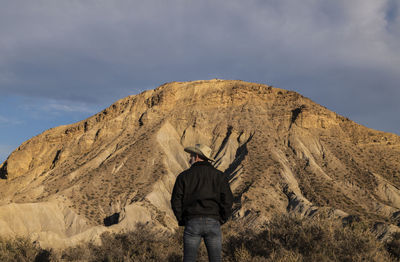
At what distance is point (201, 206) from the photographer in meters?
5.82

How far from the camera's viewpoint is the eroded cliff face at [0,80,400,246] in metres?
36.8

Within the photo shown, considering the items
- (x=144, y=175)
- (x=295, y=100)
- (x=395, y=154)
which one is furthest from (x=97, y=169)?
(x=395, y=154)

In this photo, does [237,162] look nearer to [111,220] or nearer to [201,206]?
[111,220]

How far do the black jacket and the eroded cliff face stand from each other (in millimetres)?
21626

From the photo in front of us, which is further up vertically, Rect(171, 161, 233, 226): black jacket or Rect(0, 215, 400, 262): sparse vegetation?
Rect(171, 161, 233, 226): black jacket

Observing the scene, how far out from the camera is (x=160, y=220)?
36.0 metres

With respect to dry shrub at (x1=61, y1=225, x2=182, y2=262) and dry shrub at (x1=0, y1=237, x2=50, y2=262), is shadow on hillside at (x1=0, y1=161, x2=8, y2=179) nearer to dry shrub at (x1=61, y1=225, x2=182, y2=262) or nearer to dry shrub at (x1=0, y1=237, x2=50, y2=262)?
dry shrub at (x1=61, y1=225, x2=182, y2=262)

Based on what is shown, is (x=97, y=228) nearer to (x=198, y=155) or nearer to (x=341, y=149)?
(x=198, y=155)

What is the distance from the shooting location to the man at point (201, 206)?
5.78 meters

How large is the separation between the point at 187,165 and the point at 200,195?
43.8 metres

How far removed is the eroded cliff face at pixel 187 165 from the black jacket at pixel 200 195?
71.0 feet

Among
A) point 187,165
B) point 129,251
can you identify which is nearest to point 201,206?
point 129,251

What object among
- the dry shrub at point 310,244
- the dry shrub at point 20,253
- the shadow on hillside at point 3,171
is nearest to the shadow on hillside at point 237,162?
the dry shrub at point 310,244

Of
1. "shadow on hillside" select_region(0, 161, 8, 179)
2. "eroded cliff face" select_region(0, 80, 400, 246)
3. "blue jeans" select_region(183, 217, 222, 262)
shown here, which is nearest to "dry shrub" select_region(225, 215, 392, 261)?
"blue jeans" select_region(183, 217, 222, 262)
